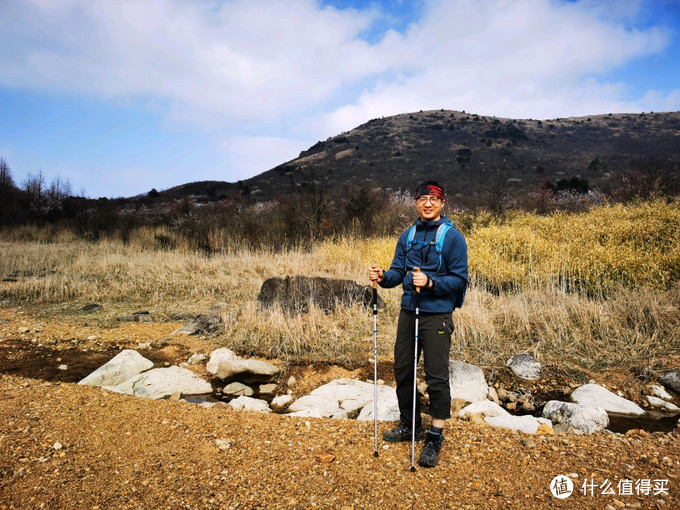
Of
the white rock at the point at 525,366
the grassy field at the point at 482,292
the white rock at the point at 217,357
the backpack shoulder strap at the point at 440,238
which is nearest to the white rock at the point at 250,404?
the white rock at the point at 217,357

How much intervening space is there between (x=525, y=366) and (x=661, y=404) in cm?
139

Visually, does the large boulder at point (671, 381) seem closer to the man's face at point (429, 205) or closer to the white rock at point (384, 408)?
the white rock at point (384, 408)

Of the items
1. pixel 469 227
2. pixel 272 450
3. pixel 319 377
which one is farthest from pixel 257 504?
pixel 469 227

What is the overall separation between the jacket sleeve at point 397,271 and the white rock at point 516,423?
1.60m

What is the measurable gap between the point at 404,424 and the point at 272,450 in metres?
1.04

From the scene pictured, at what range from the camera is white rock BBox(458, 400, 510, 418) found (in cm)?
367

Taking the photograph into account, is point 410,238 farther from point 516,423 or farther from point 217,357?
point 217,357

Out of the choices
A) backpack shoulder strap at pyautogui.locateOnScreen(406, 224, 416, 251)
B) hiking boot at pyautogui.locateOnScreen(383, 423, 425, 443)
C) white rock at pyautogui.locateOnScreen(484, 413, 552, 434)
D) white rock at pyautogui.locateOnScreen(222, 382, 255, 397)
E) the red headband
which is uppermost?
the red headband

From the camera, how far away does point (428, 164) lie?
45.3 meters

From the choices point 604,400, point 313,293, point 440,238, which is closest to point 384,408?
point 440,238

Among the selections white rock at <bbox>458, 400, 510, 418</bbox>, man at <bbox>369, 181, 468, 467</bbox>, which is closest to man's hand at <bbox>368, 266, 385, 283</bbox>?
man at <bbox>369, 181, 468, 467</bbox>

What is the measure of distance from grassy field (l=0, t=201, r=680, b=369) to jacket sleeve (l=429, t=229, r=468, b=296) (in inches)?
123

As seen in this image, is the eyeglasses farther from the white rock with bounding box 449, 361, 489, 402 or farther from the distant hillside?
the distant hillside

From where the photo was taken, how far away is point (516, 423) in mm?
3373
